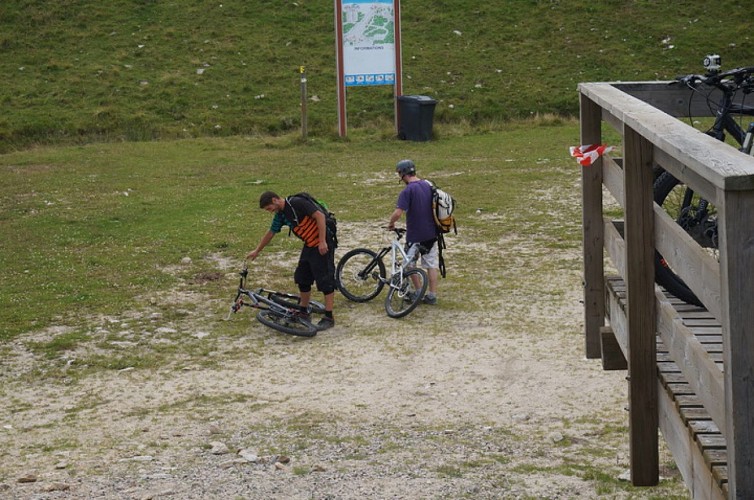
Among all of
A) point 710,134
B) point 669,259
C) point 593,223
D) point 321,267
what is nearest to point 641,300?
point 669,259

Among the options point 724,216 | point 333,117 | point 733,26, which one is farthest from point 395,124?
point 724,216

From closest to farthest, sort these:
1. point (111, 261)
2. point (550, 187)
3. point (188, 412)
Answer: point (188, 412), point (111, 261), point (550, 187)

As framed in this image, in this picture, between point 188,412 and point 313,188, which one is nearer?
point 188,412

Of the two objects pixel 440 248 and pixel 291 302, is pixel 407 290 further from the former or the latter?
pixel 291 302

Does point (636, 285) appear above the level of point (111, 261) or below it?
above

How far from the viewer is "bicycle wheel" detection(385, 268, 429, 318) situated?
12664mm

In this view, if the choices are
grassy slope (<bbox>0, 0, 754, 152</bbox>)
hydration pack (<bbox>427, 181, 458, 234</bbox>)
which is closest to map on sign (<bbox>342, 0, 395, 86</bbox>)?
grassy slope (<bbox>0, 0, 754, 152</bbox>)

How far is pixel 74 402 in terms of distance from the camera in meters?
10.1

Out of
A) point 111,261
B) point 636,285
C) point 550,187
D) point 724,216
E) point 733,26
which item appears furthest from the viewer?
point 733,26

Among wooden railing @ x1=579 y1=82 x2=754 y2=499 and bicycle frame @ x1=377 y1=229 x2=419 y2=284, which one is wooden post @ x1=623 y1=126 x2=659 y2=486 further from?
bicycle frame @ x1=377 y1=229 x2=419 y2=284

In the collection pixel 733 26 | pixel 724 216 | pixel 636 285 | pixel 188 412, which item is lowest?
pixel 188 412

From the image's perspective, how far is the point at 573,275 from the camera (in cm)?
1409

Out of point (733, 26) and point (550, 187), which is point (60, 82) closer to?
point (550, 187)

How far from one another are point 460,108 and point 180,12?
11941 millimetres
